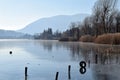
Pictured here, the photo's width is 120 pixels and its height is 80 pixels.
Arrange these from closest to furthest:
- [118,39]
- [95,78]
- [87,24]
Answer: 1. [95,78]
2. [118,39]
3. [87,24]

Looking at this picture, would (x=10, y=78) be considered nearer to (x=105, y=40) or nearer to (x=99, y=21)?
(x=105, y=40)

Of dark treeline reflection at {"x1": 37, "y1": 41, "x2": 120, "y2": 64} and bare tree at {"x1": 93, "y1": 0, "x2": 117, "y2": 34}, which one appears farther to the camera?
bare tree at {"x1": 93, "y1": 0, "x2": 117, "y2": 34}

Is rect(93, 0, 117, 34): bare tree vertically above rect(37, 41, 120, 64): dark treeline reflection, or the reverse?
rect(93, 0, 117, 34): bare tree

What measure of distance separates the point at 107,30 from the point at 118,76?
6571 centimetres

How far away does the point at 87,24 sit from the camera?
5007 inches

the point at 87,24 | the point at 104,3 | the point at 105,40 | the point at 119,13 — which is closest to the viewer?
the point at 105,40

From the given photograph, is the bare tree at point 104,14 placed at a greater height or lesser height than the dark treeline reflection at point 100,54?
greater

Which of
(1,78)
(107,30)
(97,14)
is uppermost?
(97,14)

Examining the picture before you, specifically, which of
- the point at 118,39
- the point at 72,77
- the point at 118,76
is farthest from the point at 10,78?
the point at 118,39

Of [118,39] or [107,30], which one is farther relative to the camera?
[107,30]

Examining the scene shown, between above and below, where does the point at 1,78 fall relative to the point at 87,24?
below

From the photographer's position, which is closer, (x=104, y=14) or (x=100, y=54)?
(x=100, y=54)

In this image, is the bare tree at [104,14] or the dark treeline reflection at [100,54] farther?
the bare tree at [104,14]

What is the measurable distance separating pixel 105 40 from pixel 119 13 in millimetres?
36337
